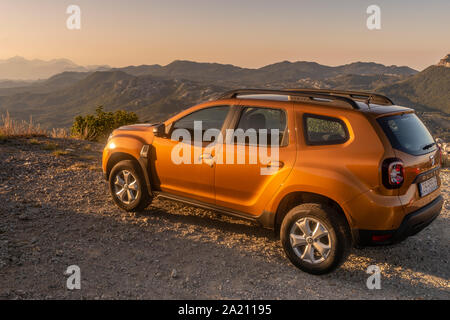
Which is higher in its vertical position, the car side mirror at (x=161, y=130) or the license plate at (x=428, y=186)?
the car side mirror at (x=161, y=130)

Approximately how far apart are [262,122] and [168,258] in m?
1.97

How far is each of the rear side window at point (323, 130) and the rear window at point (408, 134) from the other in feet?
1.22

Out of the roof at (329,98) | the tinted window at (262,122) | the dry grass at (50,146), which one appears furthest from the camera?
the dry grass at (50,146)

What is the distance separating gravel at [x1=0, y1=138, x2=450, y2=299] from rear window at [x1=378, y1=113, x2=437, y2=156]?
1413 mm

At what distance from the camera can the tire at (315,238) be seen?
11.3 feet

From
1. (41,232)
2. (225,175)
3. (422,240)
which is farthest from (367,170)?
(41,232)

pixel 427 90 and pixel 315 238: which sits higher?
pixel 427 90

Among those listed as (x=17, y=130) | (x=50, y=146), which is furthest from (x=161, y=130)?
(x=17, y=130)

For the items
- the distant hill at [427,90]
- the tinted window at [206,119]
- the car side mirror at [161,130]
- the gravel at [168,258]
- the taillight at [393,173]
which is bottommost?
the gravel at [168,258]

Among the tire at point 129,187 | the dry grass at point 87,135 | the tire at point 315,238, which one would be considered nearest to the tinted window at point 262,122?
the tire at point 315,238

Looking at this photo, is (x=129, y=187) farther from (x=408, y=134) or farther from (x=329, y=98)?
(x=408, y=134)

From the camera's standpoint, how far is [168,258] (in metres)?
4.10

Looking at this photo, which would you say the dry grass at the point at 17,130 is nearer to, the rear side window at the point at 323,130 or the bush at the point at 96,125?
the bush at the point at 96,125
